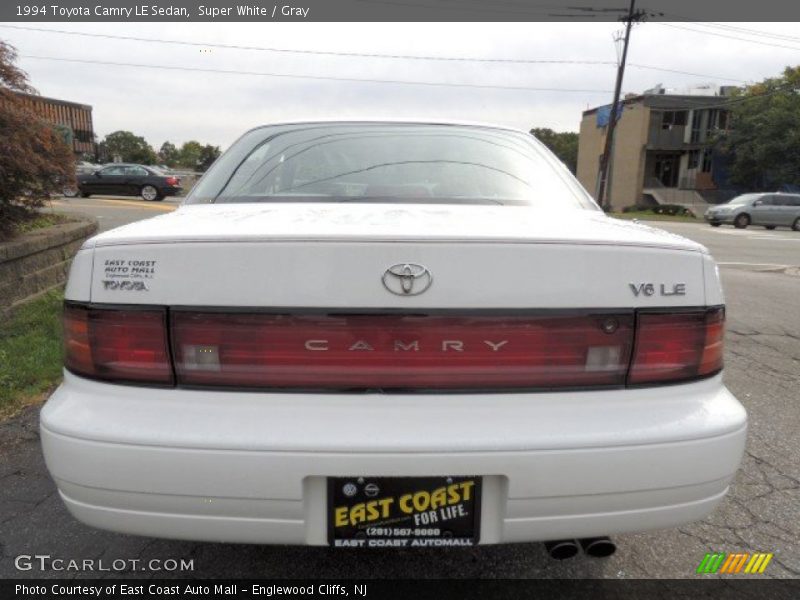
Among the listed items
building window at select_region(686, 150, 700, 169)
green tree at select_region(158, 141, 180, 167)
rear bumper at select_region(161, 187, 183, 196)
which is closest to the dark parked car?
rear bumper at select_region(161, 187, 183, 196)

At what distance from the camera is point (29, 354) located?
160 inches

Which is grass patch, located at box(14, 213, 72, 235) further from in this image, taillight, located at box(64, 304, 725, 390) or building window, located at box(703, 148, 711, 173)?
building window, located at box(703, 148, 711, 173)

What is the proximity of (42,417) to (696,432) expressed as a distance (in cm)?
178

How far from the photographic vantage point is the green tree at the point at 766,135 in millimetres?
36219

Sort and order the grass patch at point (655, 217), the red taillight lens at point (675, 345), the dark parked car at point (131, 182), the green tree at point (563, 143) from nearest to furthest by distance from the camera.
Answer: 1. the red taillight lens at point (675, 345)
2. the dark parked car at point (131, 182)
3. the grass patch at point (655, 217)
4. the green tree at point (563, 143)

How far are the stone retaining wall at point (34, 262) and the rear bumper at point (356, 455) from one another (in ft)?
12.2

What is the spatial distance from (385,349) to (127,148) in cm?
9891

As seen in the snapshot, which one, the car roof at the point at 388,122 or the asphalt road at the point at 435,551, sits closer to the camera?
the asphalt road at the point at 435,551

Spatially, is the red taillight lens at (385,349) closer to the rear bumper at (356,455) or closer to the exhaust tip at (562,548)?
the rear bumper at (356,455)

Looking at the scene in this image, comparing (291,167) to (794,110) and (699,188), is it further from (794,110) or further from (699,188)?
(699,188)

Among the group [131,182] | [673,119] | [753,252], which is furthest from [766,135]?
[131,182]

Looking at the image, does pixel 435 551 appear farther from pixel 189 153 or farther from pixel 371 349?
pixel 189 153

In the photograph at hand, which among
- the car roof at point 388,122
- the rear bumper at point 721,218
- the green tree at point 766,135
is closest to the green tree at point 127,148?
the green tree at point 766,135

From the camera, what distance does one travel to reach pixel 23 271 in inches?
199
